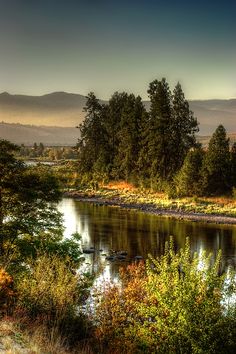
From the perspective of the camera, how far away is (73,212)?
58.0 m

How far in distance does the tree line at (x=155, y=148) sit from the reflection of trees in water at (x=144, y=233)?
11.1 m

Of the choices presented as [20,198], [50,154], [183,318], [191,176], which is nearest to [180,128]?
[191,176]

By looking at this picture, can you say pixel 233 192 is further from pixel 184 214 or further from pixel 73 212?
pixel 73 212

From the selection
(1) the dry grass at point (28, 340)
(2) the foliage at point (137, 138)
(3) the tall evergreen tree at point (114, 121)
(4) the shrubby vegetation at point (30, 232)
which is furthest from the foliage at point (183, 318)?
(3) the tall evergreen tree at point (114, 121)

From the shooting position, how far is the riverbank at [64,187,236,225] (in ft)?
179

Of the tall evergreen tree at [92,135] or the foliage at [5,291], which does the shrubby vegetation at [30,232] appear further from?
the tall evergreen tree at [92,135]

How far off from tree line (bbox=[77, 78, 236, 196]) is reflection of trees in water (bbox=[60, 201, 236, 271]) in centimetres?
1110

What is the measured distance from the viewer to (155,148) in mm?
74812

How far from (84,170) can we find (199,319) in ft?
267

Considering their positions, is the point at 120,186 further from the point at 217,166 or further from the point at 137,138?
the point at 217,166

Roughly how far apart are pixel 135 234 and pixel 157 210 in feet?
54.0

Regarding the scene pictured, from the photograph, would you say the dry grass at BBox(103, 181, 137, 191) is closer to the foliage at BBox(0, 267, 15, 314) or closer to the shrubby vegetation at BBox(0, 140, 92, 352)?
the shrubby vegetation at BBox(0, 140, 92, 352)

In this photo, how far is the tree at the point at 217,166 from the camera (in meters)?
61.6

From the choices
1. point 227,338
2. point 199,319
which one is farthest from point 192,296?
point 227,338
